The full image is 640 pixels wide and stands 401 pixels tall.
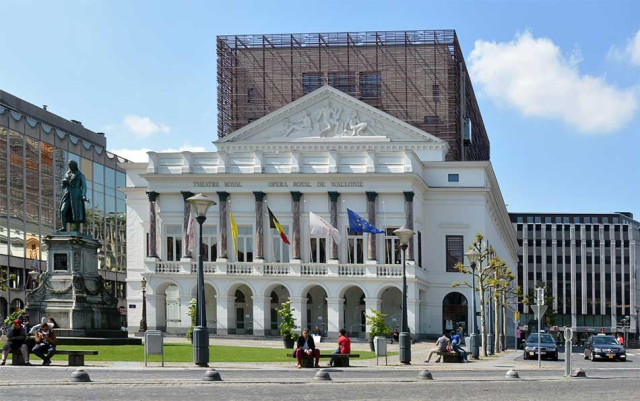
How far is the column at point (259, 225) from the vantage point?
89.4 meters

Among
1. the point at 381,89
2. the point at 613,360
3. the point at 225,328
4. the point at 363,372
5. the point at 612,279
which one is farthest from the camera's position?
the point at 612,279

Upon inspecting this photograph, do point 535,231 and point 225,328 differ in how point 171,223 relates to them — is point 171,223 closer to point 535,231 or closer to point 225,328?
point 225,328

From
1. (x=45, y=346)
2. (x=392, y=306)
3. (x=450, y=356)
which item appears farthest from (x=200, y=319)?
(x=392, y=306)

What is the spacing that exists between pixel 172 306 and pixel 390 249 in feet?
60.1

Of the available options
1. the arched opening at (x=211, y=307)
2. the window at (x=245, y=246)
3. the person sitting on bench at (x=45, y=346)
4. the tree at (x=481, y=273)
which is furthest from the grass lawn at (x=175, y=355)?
the window at (x=245, y=246)

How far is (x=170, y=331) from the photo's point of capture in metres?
91.1

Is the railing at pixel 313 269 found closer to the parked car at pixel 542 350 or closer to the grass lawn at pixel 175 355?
the parked car at pixel 542 350

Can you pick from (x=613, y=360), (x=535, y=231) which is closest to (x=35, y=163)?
(x=613, y=360)

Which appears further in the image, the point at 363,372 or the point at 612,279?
the point at 612,279

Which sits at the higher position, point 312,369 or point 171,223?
point 171,223

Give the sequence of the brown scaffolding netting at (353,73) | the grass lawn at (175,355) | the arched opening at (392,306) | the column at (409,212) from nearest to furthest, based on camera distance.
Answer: the grass lawn at (175,355) < the column at (409,212) < the arched opening at (392,306) < the brown scaffolding netting at (353,73)

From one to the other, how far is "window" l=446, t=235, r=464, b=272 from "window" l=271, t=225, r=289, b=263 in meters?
14.3

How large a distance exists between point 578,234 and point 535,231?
7.28 metres

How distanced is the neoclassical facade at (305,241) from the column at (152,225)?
9 cm
